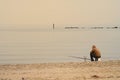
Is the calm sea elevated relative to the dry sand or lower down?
elevated

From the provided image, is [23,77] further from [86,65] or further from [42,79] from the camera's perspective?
[86,65]

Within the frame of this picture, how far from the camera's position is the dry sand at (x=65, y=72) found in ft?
53.8

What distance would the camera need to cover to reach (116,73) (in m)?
17.4

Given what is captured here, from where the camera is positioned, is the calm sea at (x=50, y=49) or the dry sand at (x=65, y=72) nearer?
the dry sand at (x=65, y=72)

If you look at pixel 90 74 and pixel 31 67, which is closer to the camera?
pixel 90 74

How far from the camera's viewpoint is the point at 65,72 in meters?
17.9

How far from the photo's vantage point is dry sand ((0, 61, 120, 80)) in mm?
16406

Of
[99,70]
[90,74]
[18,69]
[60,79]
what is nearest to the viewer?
[60,79]

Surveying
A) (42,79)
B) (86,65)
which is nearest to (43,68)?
(86,65)

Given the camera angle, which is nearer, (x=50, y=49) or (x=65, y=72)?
(x=65, y=72)

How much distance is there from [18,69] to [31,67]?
2.74 ft

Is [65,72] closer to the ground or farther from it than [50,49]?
closer to the ground

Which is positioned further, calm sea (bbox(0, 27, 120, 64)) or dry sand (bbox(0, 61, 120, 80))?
calm sea (bbox(0, 27, 120, 64))

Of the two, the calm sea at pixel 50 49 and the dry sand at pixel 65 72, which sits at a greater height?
the calm sea at pixel 50 49
